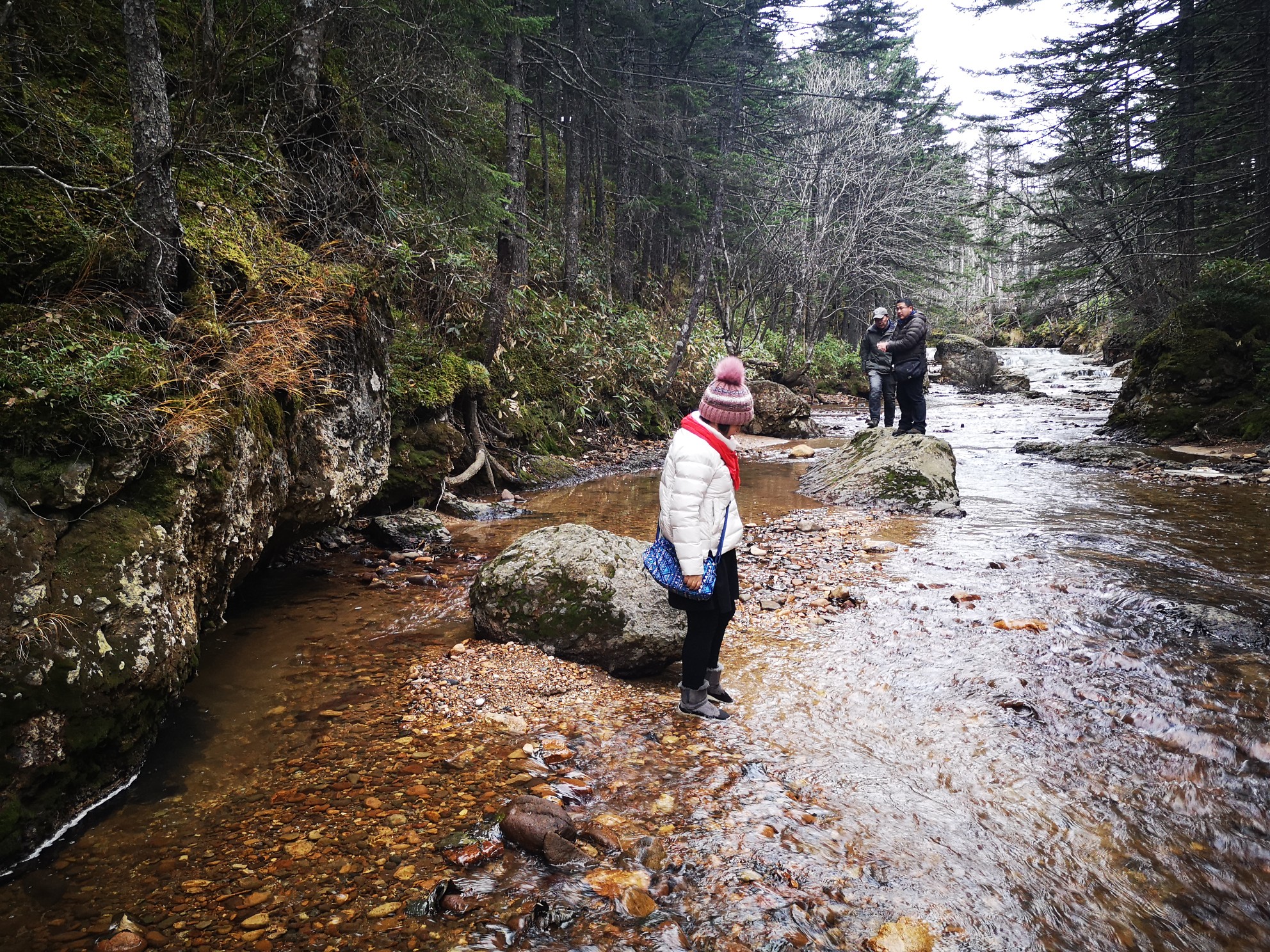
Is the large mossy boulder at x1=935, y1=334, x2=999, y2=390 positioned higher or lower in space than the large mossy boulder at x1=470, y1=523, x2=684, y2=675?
higher

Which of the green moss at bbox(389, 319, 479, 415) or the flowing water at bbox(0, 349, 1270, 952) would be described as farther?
the green moss at bbox(389, 319, 479, 415)

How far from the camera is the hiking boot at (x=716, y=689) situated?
4.45 metres

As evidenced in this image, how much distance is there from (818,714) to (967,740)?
886 millimetres

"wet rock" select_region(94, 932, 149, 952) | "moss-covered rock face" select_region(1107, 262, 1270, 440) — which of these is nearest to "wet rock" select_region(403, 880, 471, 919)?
"wet rock" select_region(94, 932, 149, 952)

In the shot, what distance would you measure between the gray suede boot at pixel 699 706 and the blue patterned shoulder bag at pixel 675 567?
2.18 ft

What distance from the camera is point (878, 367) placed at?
12828 mm

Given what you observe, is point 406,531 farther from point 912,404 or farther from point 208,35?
point 912,404

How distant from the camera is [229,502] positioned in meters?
4.20

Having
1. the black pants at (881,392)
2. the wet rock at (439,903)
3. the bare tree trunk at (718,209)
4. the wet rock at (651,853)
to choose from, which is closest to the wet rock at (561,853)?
the wet rock at (651,853)

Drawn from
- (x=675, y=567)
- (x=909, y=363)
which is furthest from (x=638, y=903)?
(x=909, y=363)

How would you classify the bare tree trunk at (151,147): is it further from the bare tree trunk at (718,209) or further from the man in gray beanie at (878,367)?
the bare tree trunk at (718,209)

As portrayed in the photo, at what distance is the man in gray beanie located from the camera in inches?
494

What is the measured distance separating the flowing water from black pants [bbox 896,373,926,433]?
5049mm

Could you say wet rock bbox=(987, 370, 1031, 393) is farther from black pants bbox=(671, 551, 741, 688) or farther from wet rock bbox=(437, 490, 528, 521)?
black pants bbox=(671, 551, 741, 688)
